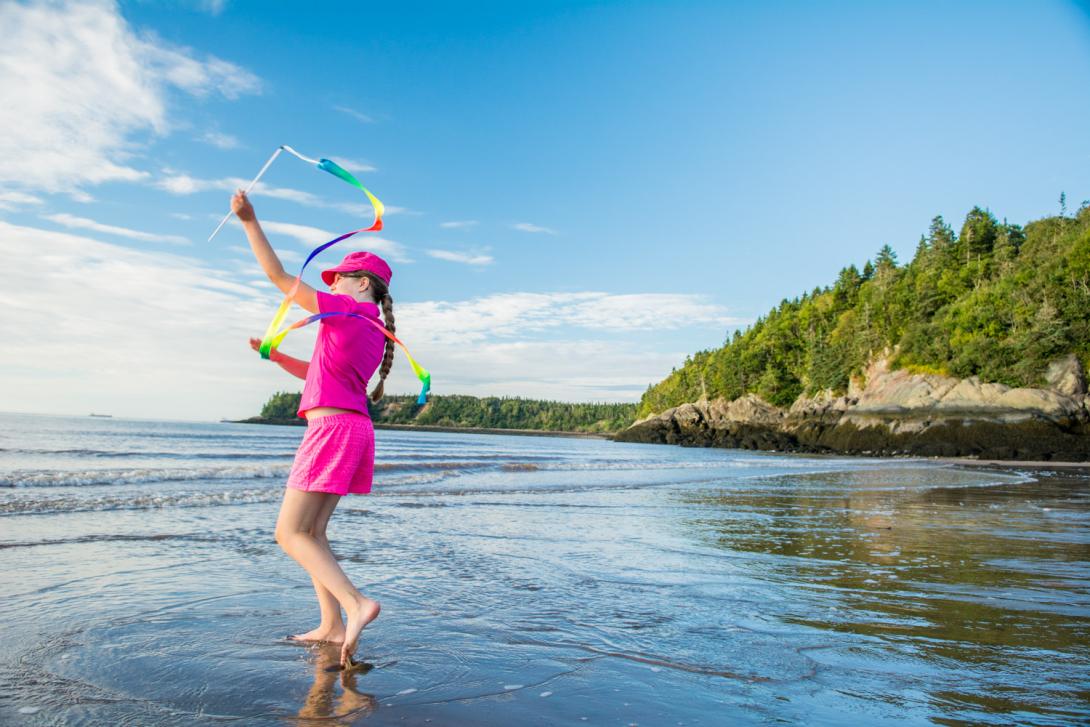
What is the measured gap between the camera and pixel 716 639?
12.7 ft

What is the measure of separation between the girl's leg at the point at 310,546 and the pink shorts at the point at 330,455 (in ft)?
0.28

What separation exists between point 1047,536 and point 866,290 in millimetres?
90642

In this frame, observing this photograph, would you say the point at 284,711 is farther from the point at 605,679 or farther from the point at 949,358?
the point at 949,358

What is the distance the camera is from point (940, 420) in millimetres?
47562

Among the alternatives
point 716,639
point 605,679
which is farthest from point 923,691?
point 605,679

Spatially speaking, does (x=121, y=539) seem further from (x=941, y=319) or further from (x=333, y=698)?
(x=941, y=319)

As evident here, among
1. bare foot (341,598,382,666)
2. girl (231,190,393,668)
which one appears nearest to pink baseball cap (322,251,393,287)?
girl (231,190,393,668)

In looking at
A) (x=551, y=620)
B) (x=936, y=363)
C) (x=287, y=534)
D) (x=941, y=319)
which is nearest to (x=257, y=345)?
(x=287, y=534)

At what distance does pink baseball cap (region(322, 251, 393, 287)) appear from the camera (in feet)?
11.7

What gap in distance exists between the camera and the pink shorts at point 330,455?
331 centimetres

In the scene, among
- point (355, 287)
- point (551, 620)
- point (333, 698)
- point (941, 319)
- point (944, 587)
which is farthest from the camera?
point (941, 319)

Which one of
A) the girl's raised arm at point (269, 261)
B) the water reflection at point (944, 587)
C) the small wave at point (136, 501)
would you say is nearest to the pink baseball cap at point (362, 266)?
the girl's raised arm at point (269, 261)

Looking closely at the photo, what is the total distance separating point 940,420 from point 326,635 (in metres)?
52.7

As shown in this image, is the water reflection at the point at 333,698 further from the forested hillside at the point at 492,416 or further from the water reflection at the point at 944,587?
the forested hillside at the point at 492,416
